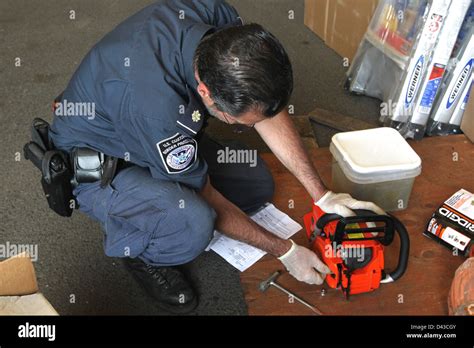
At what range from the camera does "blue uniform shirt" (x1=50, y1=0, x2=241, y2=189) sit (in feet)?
4.11

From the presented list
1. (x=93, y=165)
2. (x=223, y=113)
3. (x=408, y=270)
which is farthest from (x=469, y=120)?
(x=93, y=165)

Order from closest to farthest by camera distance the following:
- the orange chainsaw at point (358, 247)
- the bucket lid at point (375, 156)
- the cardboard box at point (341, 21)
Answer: the orange chainsaw at point (358, 247) < the bucket lid at point (375, 156) < the cardboard box at point (341, 21)

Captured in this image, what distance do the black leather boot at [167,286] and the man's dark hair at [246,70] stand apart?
26.0 inches

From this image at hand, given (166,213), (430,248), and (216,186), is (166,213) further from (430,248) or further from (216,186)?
(430,248)

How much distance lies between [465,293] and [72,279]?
3.92 ft

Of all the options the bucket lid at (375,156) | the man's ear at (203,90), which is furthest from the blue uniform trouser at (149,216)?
the bucket lid at (375,156)

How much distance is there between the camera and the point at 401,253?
1.42 m

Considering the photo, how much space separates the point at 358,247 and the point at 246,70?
58 cm

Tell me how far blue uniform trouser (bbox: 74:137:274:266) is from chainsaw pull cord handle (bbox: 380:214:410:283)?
505 millimetres

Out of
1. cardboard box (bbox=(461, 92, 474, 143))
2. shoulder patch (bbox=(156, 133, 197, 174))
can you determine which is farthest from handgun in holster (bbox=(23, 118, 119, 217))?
cardboard box (bbox=(461, 92, 474, 143))

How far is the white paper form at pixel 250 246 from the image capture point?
1.63 m

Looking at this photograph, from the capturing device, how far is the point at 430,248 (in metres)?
1.61

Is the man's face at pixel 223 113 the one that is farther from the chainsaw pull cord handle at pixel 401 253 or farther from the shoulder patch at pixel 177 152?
the chainsaw pull cord handle at pixel 401 253

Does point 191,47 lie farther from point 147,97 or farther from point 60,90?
point 60,90
